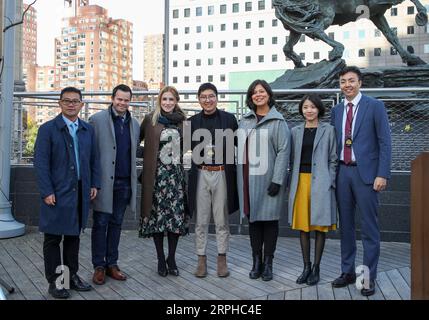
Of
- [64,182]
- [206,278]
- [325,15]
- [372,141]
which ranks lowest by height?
[206,278]

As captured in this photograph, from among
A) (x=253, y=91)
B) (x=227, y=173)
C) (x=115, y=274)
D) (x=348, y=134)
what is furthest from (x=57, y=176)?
(x=348, y=134)

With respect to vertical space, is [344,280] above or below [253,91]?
below

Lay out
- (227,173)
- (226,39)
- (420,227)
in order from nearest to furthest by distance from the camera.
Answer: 1. (420,227)
2. (227,173)
3. (226,39)

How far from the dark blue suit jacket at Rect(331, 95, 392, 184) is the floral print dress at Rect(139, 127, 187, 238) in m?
1.58

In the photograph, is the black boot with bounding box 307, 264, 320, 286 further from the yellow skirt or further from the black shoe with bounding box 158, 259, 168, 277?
the black shoe with bounding box 158, 259, 168, 277

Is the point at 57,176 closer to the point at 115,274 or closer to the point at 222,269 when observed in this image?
the point at 115,274

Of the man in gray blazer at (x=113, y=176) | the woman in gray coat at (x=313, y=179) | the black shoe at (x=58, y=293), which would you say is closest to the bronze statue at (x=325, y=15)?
the woman in gray coat at (x=313, y=179)

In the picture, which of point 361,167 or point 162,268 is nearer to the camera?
point 361,167

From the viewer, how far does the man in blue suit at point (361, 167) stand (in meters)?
3.58

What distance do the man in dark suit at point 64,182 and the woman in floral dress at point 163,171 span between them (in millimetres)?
548

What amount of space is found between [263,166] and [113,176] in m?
1.31

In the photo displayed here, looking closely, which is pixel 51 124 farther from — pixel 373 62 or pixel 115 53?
pixel 115 53

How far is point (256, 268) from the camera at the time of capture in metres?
4.05
